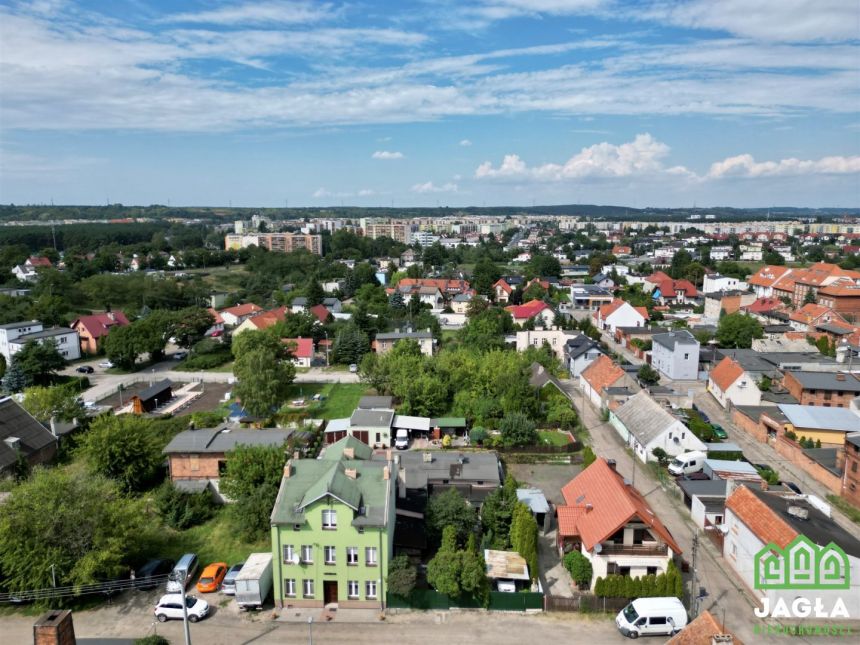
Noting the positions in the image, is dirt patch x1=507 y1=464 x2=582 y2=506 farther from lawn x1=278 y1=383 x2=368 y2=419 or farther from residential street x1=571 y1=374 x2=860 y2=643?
lawn x1=278 y1=383 x2=368 y2=419

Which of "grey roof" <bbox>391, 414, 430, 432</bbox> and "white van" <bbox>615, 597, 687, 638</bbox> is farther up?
"grey roof" <bbox>391, 414, 430, 432</bbox>

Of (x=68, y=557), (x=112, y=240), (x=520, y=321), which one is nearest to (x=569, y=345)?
(x=520, y=321)

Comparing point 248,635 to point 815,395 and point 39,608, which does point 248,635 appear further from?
point 815,395

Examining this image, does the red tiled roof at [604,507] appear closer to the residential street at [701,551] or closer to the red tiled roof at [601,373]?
the residential street at [701,551]

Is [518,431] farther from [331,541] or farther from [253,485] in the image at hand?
[331,541]

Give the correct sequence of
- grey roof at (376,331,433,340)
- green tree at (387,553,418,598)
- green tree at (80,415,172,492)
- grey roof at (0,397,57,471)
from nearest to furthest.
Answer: green tree at (387,553,418,598) → green tree at (80,415,172,492) → grey roof at (0,397,57,471) → grey roof at (376,331,433,340)

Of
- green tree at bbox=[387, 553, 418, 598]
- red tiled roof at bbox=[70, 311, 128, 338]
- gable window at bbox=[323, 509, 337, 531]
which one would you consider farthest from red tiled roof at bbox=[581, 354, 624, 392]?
red tiled roof at bbox=[70, 311, 128, 338]

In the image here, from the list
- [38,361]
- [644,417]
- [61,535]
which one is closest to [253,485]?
[61,535]

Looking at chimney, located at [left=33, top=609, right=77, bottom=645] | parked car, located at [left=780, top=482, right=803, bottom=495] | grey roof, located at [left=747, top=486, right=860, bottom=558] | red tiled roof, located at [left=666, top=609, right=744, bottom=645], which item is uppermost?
red tiled roof, located at [left=666, top=609, right=744, bottom=645]
